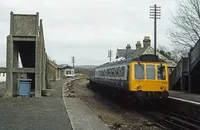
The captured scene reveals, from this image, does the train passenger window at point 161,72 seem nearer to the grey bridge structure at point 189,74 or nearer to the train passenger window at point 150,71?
the train passenger window at point 150,71

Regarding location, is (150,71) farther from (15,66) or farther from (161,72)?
(15,66)

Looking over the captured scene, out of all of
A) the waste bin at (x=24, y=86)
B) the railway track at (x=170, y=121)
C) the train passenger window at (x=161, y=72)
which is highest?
the train passenger window at (x=161, y=72)

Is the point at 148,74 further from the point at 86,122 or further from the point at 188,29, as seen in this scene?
the point at 188,29

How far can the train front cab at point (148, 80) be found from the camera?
62.0ft

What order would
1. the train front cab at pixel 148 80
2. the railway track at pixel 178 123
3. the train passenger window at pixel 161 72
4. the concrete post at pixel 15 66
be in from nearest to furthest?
the railway track at pixel 178 123 → the train front cab at pixel 148 80 → the train passenger window at pixel 161 72 → the concrete post at pixel 15 66

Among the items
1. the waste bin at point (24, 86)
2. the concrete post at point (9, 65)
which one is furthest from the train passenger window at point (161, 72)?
the concrete post at point (9, 65)

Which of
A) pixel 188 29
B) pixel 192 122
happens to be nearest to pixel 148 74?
pixel 192 122

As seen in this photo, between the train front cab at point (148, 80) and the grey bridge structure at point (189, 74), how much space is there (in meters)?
3.22

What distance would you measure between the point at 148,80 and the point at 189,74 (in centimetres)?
583

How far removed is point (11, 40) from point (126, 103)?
26.5 feet

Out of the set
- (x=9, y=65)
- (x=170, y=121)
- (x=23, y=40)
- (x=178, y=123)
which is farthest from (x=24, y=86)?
(x=178, y=123)

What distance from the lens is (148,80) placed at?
19156 mm

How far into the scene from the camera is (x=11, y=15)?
2302 centimetres

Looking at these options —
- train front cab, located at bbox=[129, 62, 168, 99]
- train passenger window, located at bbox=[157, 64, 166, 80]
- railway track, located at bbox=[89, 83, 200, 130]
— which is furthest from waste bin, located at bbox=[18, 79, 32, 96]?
train passenger window, located at bbox=[157, 64, 166, 80]
